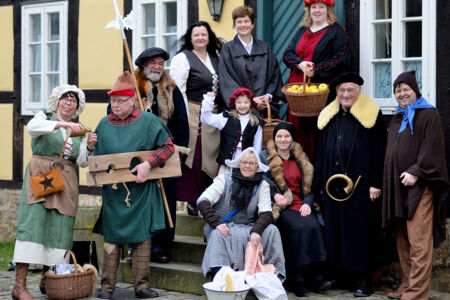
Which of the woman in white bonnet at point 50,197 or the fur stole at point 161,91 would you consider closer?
the woman in white bonnet at point 50,197

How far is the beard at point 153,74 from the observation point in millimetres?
6773

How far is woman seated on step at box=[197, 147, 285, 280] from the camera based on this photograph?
6254 millimetres

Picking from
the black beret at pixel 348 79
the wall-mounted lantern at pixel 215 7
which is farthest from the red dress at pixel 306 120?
the wall-mounted lantern at pixel 215 7

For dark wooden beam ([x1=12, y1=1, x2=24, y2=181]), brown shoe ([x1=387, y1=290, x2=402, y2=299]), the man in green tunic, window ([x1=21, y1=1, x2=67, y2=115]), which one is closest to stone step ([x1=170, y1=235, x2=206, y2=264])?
the man in green tunic

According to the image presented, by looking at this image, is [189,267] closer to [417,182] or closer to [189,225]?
[189,225]

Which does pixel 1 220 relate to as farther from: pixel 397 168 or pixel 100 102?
pixel 397 168

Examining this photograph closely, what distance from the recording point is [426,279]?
602cm

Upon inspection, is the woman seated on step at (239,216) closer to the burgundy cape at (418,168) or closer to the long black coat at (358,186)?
the long black coat at (358,186)

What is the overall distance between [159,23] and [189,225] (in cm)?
304

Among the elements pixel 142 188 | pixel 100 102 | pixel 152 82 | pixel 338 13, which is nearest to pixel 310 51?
pixel 338 13

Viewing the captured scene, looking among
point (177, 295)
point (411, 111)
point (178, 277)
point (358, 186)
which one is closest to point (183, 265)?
point (178, 277)

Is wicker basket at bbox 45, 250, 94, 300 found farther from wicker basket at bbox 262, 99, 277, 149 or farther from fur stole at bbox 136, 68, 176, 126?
wicker basket at bbox 262, 99, 277, 149

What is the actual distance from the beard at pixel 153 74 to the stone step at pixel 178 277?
1.68 m

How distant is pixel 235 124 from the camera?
683 cm
